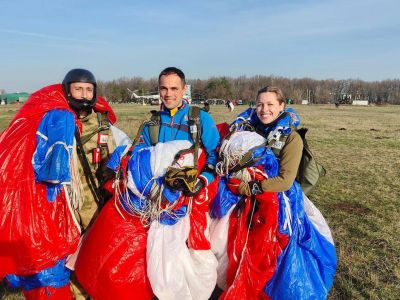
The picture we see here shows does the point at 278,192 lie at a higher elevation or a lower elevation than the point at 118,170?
lower

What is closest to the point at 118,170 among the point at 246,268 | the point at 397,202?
the point at 246,268

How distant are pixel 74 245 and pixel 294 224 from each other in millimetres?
1555

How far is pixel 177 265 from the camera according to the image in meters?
2.25

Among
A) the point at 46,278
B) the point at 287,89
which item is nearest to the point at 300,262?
the point at 46,278

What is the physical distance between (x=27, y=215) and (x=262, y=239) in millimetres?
1588

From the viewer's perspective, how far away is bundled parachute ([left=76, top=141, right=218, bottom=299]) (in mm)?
2225

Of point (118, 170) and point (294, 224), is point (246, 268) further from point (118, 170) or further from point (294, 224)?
point (118, 170)

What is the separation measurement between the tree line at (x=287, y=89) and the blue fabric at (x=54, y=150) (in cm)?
8077

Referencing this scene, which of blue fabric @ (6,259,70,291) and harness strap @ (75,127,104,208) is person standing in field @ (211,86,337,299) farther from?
blue fabric @ (6,259,70,291)

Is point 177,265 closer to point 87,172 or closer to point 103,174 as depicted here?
point 103,174

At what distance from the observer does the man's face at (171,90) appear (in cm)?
246

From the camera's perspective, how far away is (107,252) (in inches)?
89.4

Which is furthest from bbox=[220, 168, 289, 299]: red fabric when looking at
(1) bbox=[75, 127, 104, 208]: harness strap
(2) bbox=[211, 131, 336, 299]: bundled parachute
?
(1) bbox=[75, 127, 104, 208]: harness strap

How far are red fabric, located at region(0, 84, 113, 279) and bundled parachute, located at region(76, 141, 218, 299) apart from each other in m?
0.21
